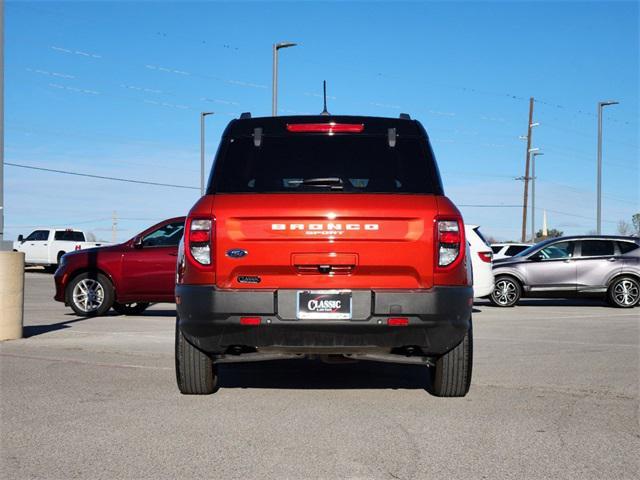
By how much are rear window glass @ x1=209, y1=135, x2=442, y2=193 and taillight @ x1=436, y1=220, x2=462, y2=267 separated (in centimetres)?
35

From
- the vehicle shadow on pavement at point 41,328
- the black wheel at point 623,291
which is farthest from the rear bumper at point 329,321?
the black wheel at point 623,291

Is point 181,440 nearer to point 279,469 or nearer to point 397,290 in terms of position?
point 279,469

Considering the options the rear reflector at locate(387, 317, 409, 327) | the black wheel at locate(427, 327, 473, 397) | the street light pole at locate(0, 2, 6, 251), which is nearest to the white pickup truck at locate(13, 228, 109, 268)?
the street light pole at locate(0, 2, 6, 251)

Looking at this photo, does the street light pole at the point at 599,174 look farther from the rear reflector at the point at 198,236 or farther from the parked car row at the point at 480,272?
the rear reflector at the point at 198,236

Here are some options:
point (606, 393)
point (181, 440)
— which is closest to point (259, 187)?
point (181, 440)

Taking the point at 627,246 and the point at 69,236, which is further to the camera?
the point at 69,236

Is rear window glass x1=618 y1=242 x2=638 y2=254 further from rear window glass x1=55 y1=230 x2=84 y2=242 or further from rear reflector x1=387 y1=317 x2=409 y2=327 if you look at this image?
rear window glass x1=55 y1=230 x2=84 y2=242

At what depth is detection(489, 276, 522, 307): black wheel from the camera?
63.7ft

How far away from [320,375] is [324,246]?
2618 millimetres

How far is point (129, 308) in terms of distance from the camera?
1588 cm

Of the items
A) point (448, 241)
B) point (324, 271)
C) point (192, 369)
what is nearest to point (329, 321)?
point (324, 271)

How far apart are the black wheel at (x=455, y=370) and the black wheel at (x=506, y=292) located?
42.8 ft

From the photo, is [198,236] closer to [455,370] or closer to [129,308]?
[455,370]

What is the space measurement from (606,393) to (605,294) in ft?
41.5
